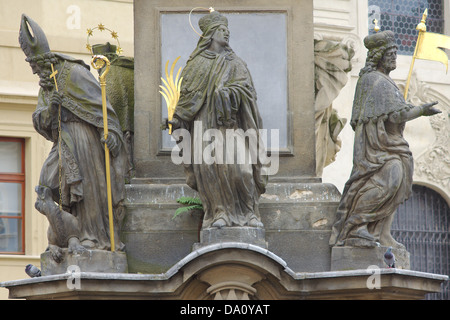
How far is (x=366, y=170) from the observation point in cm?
1562

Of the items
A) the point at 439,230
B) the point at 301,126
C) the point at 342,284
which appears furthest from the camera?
the point at 439,230

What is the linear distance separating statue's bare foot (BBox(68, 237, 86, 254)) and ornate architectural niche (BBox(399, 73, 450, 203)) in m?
13.5

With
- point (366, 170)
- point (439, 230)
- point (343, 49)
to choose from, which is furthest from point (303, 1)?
point (439, 230)

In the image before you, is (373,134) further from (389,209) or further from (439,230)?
(439,230)

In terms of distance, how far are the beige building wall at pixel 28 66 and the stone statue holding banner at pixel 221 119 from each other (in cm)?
1118

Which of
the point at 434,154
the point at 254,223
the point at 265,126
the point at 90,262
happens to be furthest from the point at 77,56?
the point at 254,223

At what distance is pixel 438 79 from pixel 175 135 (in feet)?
46.0

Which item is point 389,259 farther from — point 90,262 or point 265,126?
point 90,262

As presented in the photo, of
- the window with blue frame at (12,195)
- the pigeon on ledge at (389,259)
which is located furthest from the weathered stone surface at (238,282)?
the window with blue frame at (12,195)

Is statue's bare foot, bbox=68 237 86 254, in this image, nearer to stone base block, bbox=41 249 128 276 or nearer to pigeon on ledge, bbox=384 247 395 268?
stone base block, bbox=41 249 128 276

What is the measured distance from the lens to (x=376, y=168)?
15.6 metres

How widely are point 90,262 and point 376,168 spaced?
2.84 meters

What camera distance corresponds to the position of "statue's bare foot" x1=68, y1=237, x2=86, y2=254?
15.4 metres
